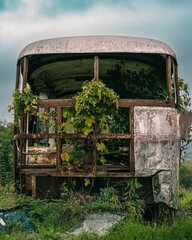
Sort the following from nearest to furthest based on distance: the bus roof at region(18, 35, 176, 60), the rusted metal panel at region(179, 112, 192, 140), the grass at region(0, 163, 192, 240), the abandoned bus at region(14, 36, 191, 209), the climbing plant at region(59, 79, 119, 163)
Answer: the grass at region(0, 163, 192, 240), the climbing plant at region(59, 79, 119, 163), the abandoned bus at region(14, 36, 191, 209), the bus roof at region(18, 35, 176, 60), the rusted metal panel at region(179, 112, 192, 140)

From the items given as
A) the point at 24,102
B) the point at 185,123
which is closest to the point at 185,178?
the point at 185,123

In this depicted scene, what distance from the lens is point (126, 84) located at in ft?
35.5

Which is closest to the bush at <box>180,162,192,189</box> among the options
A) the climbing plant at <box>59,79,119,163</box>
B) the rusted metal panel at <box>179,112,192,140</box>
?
the rusted metal panel at <box>179,112,192,140</box>

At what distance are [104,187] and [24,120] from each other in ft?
6.30

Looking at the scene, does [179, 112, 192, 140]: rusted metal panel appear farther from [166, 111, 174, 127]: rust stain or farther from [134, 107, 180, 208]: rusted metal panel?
[134, 107, 180, 208]: rusted metal panel

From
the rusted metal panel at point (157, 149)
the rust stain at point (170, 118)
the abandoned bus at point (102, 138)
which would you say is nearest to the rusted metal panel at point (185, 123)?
the abandoned bus at point (102, 138)

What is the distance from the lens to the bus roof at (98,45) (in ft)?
27.5

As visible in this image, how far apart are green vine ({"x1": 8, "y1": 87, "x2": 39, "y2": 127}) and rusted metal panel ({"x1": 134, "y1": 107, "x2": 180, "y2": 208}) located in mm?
1823

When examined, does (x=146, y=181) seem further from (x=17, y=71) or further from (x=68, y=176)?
(x=17, y=71)

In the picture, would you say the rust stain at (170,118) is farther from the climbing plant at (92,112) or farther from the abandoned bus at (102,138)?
the climbing plant at (92,112)

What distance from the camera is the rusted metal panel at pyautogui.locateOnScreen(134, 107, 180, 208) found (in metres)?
8.23

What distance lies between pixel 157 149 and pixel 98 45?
214cm

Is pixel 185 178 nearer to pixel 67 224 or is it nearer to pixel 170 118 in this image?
pixel 170 118

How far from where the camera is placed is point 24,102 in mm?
8359
